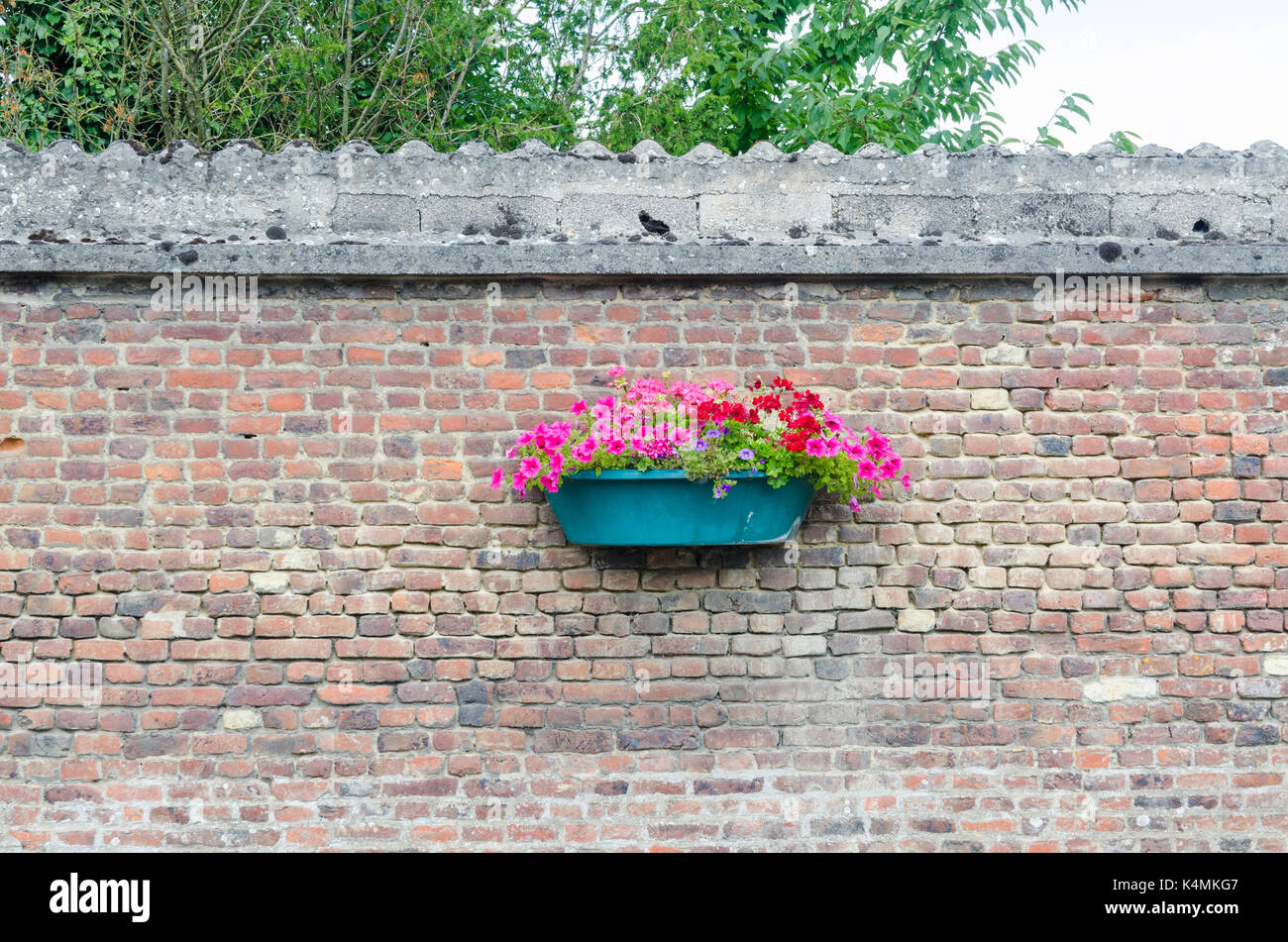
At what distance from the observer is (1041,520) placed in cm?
393

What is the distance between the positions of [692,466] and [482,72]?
6.24 m

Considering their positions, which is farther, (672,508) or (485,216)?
(485,216)

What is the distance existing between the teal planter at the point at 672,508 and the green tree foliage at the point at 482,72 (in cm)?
477

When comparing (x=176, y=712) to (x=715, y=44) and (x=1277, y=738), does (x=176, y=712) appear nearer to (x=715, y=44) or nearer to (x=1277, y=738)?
(x=1277, y=738)

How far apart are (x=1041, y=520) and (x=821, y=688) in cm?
100

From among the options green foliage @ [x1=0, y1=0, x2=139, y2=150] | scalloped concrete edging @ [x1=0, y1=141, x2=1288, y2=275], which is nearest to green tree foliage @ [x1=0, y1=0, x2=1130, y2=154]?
green foliage @ [x1=0, y1=0, x2=139, y2=150]

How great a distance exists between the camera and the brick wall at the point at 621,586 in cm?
384

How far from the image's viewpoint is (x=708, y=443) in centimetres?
351

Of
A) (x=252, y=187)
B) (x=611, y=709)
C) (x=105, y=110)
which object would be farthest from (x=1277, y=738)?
(x=105, y=110)

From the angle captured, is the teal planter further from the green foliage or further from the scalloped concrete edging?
the green foliage

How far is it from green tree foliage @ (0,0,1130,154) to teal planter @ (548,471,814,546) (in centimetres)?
477

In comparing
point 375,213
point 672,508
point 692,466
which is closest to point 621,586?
point 672,508

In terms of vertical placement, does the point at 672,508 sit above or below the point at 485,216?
below

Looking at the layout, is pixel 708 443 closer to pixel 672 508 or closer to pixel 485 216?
pixel 672 508
